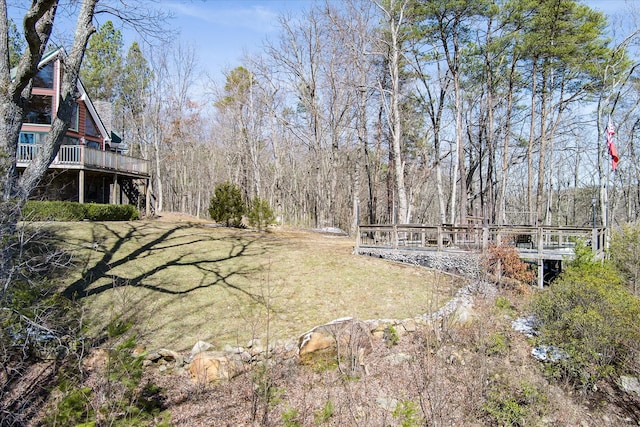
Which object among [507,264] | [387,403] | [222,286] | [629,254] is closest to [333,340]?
[387,403]

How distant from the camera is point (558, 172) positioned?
36.7 meters

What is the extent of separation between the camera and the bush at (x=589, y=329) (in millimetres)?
6242

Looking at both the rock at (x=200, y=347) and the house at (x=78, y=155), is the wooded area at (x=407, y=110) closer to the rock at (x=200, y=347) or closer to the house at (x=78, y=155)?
the house at (x=78, y=155)

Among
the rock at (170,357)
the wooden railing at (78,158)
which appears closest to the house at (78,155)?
the wooden railing at (78,158)

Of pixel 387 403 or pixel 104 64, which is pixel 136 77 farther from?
pixel 387 403

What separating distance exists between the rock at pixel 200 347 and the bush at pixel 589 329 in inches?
239

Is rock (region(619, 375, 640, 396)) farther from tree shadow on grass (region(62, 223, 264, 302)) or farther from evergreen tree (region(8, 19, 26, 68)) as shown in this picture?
evergreen tree (region(8, 19, 26, 68))

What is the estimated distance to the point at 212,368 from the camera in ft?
20.4

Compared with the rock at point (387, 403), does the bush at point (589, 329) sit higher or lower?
higher

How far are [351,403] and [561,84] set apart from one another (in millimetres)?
23290

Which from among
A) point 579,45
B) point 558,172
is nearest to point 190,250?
point 579,45

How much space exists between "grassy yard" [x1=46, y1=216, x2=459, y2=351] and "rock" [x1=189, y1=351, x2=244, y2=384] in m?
0.59

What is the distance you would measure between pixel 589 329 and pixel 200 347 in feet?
22.6

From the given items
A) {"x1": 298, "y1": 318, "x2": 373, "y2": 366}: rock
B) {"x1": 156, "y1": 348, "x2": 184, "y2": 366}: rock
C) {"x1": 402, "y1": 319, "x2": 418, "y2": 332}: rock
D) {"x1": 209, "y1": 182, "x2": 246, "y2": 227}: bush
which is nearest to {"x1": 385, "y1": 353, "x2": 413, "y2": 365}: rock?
{"x1": 298, "y1": 318, "x2": 373, "y2": 366}: rock
